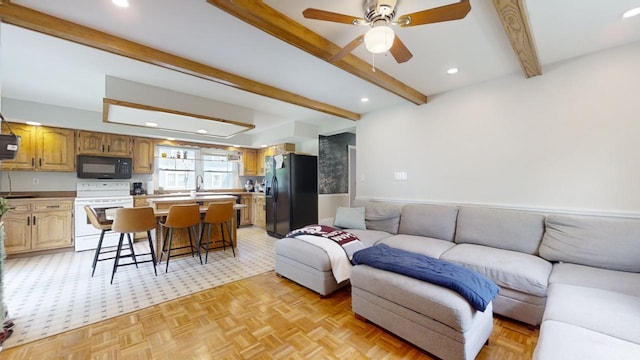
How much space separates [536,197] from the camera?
2643 millimetres

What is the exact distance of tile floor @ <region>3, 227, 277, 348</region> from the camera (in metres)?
2.17

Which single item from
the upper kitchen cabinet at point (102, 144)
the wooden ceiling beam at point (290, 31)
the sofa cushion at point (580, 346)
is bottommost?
the sofa cushion at point (580, 346)

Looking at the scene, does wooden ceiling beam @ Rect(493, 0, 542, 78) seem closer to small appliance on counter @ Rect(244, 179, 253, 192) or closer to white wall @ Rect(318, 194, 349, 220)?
white wall @ Rect(318, 194, 349, 220)

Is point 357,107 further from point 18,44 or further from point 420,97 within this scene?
point 18,44

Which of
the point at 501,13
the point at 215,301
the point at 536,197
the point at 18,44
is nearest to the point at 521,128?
the point at 536,197

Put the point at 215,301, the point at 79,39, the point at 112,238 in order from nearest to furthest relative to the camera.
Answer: the point at 79,39
the point at 215,301
the point at 112,238

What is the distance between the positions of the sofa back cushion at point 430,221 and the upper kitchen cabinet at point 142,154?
16.6 ft

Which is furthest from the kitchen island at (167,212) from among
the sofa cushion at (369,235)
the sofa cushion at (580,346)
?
the sofa cushion at (580,346)

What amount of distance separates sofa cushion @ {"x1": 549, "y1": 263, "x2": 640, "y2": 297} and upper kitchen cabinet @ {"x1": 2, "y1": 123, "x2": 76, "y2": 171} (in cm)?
674

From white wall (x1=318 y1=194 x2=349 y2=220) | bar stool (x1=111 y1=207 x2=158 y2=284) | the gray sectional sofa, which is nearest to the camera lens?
the gray sectional sofa

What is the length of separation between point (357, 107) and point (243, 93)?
5.86 ft

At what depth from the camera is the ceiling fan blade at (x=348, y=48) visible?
5.32 ft

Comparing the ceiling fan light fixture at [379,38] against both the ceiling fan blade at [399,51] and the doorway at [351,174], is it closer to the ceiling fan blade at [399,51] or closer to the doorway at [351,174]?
the ceiling fan blade at [399,51]

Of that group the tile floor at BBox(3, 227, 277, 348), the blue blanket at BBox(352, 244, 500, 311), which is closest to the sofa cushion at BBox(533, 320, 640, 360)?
the blue blanket at BBox(352, 244, 500, 311)
